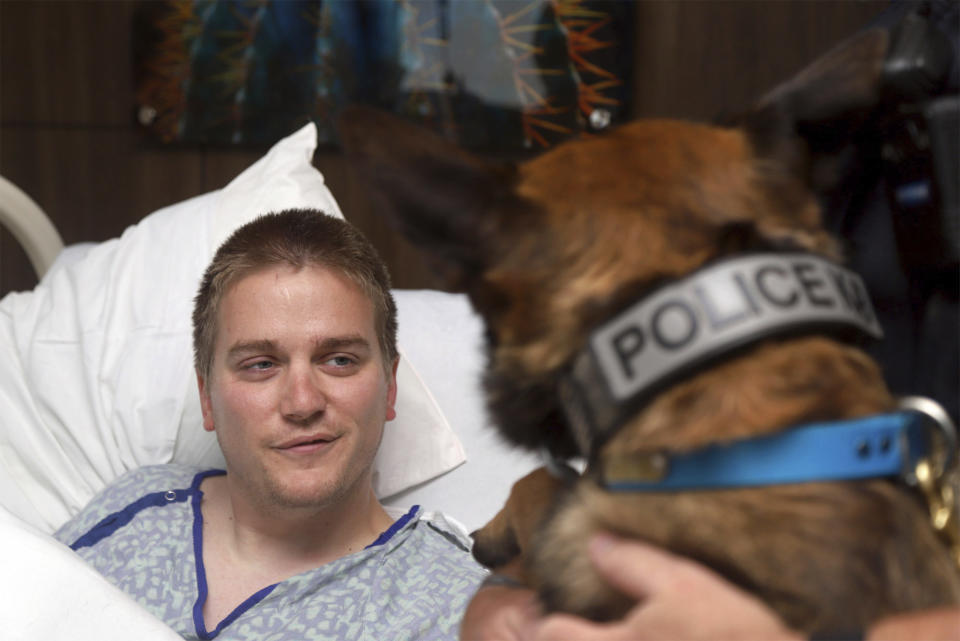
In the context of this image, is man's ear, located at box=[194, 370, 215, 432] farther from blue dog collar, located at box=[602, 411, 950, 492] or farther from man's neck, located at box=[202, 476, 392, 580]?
blue dog collar, located at box=[602, 411, 950, 492]

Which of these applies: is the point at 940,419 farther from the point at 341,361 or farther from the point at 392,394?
the point at 392,394

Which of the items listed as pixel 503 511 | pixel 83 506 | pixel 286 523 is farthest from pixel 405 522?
pixel 503 511

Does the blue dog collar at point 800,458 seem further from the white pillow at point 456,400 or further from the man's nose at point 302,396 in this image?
the white pillow at point 456,400

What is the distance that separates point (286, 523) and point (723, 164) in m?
0.99

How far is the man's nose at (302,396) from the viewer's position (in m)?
1.22

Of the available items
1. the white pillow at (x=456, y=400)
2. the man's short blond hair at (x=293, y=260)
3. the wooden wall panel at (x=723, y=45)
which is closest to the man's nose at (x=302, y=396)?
the man's short blond hair at (x=293, y=260)

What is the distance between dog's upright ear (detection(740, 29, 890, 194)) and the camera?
567mm

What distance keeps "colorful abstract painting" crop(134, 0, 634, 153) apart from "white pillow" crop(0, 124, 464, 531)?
0.56 m

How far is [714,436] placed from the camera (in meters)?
0.47

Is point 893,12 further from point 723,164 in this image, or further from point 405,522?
point 405,522

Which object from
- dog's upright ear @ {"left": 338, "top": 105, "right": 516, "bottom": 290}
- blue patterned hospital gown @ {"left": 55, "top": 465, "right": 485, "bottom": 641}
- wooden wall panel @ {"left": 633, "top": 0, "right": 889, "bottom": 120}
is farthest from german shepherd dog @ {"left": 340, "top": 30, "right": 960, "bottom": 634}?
wooden wall panel @ {"left": 633, "top": 0, "right": 889, "bottom": 120}

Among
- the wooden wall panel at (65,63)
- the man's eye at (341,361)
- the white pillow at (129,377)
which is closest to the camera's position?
the man's eye at (341,361)

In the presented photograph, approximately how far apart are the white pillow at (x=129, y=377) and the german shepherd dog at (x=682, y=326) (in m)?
1.02

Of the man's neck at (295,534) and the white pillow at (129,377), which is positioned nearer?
the man's neck at (295,534)
